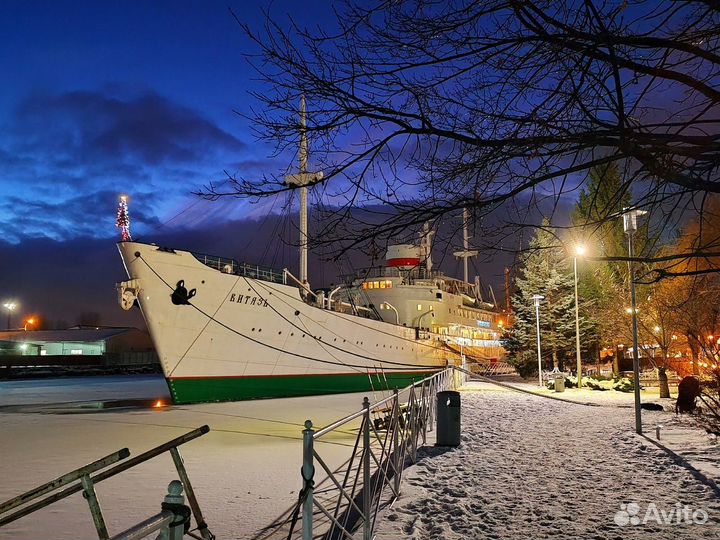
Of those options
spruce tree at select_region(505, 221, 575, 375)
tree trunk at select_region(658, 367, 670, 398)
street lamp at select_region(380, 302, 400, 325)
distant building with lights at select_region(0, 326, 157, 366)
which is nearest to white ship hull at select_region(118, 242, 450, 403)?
street lamp at select_region(380, 302, 400, 325)

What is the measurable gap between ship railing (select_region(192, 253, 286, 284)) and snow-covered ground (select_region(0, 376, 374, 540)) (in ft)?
20.8

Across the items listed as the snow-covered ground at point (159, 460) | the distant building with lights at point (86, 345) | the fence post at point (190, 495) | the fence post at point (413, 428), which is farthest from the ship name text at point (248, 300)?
the distant building with lights at point (86, 345)

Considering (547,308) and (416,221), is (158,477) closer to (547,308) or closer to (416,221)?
(416,221)

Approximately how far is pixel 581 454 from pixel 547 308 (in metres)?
32.6

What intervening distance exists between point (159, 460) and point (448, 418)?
198 inches

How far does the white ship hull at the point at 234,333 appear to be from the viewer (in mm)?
19875

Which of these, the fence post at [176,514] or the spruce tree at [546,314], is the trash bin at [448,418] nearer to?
the fence post at [176,514]

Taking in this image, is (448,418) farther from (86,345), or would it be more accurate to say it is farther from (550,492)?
(86,345)

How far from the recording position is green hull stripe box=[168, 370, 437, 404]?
66.2ft

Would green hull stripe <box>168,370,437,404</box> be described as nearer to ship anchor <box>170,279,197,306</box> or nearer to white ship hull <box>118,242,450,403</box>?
white ship hull <box>118,242,450,403</box>

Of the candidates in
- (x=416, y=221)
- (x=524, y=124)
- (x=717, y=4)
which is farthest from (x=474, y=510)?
(x=717, y=4)

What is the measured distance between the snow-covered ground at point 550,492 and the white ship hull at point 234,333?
1253 cm

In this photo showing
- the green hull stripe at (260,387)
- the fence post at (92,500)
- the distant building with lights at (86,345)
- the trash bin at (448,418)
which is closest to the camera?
the fence post at (92,500)

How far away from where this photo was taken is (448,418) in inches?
365
